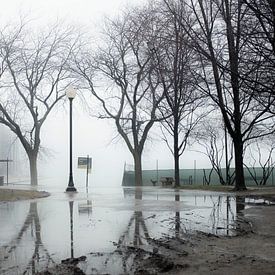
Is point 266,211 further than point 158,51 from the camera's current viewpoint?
No

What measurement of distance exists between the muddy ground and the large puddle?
2.5 inches

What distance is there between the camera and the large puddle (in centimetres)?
667

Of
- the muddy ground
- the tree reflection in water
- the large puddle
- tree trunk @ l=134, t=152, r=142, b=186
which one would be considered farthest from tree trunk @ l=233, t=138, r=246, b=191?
the tree reflection in water

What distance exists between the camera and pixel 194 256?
6.86 metres

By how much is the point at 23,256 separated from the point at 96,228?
282cm

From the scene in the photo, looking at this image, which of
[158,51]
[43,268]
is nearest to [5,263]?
[43,268]

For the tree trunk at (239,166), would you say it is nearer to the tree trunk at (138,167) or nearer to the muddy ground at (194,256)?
the tree trunk at (138,167)

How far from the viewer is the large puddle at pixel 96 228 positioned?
6.67 metres

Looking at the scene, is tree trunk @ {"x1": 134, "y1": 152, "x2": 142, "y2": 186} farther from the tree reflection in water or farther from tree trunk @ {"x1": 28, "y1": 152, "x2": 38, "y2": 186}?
the tree reflection in water

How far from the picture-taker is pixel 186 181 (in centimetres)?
4303

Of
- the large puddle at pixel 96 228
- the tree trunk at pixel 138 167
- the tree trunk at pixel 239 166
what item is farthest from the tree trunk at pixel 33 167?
the large puddle at pixel 96 228

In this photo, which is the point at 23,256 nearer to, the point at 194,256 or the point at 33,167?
the point at 194,256

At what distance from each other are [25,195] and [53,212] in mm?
5794

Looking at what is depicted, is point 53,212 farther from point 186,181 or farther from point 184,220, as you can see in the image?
point 186,181
